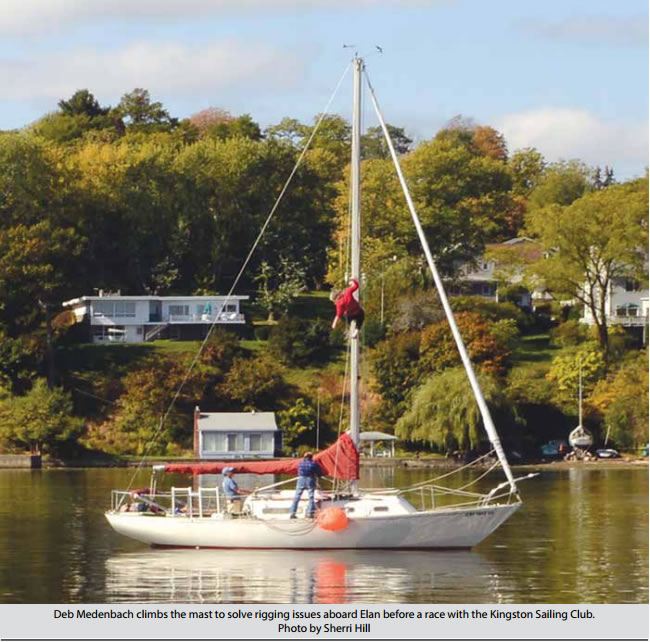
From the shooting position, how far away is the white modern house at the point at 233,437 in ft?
336

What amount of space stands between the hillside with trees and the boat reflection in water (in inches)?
1831

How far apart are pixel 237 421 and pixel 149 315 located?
73.5 feet

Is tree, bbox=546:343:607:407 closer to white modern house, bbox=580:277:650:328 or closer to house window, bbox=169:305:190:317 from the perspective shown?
white modern house, bbox=580:277:650:328

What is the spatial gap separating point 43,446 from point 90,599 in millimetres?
60210

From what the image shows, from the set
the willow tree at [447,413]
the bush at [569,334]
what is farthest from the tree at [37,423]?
the bush at [569,334]

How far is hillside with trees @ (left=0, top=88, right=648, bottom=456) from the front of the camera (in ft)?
344

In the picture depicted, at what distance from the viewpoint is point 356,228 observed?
50.0 metres

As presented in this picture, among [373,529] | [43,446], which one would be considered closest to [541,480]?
[43,446]

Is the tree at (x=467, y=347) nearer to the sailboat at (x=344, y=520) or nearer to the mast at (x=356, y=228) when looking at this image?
the mast at (x=356, y=228)

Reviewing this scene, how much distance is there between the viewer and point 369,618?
35.1 meters

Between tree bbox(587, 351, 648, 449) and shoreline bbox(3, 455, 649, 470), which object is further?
tree bbox(587, 351, 648, 449)

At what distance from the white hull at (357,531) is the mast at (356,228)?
2526mm

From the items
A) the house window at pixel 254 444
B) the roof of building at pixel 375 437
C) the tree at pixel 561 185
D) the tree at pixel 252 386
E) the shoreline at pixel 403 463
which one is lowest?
the shoreline at pixel 403 463

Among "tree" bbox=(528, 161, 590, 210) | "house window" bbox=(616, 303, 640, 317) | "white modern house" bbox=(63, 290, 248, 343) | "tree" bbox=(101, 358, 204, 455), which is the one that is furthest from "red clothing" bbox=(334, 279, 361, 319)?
"tree" bbox=(528, 161, 590, 210)
